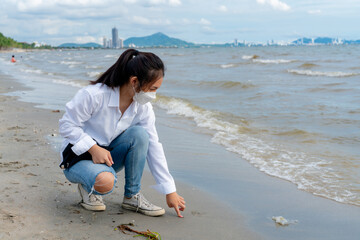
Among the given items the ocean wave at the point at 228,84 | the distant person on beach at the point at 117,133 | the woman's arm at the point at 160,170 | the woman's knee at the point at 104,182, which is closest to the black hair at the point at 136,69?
the distant person on beach at the point at 117,133

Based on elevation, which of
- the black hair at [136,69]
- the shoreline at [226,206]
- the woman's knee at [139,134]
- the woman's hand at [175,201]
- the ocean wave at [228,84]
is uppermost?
the black hair at [136,69]

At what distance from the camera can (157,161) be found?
9.45 ft

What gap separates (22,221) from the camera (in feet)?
8.18

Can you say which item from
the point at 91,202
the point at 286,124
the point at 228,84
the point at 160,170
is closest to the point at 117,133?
the point at 160,170

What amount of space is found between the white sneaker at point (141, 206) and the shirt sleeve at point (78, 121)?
24.4 inches

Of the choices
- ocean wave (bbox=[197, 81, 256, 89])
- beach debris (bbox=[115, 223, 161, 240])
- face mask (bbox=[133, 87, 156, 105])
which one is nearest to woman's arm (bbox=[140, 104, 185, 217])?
face mask (bbox=[133, 87, 156, 105])

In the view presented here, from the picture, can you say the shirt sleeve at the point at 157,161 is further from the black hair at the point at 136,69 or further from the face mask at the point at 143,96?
the black hair at the point at 136,69

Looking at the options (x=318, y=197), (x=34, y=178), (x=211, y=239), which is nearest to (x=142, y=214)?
(x=211, y=239)

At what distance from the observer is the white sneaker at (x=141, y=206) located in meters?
2.87

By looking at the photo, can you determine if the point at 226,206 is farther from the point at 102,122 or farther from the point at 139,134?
the point at 102,122

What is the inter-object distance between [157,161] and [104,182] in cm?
45

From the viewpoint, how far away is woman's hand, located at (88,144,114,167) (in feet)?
8.47

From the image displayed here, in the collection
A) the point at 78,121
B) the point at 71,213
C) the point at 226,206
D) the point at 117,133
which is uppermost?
the point at 78,121

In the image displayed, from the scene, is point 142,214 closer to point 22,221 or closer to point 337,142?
point 22,221
